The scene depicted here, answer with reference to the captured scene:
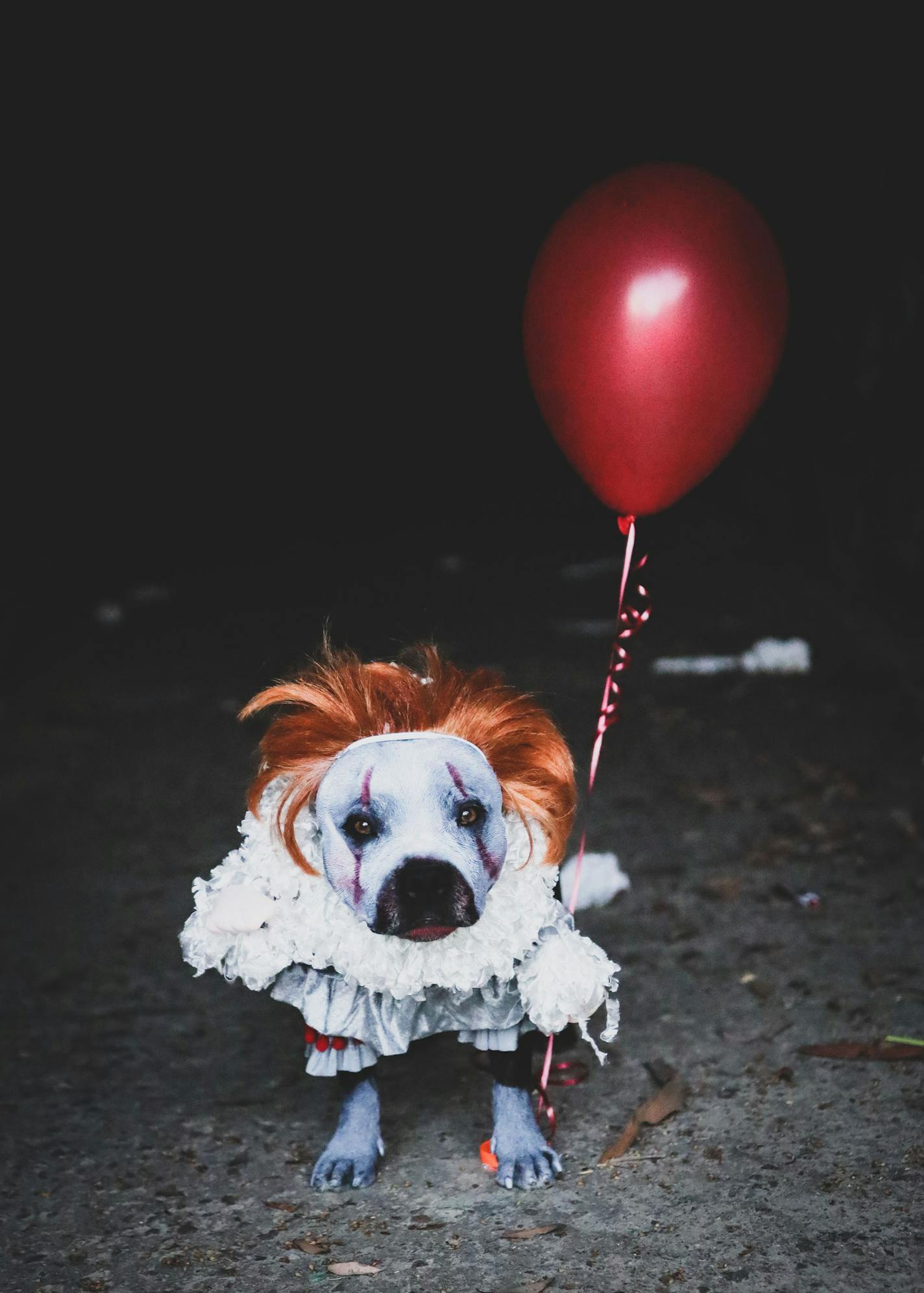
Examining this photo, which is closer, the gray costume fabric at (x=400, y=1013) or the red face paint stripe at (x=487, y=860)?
the red face paint stripe at (x=487, y=860)

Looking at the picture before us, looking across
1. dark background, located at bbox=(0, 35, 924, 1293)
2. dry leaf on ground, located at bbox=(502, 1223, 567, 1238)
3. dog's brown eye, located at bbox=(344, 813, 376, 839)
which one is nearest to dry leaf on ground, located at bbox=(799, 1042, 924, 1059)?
dark background, located at bbox=(0, 35, 924, 1293)

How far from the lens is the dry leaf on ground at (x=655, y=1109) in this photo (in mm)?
2270

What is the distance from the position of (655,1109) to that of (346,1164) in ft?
1.87

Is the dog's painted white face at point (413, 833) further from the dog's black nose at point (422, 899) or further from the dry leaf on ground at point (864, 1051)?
the dry leaf on ground at point (864, 1051)

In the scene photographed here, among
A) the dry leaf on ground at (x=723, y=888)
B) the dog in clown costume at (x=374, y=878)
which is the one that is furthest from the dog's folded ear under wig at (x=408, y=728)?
the dry leaf on ground at (x=723, y=888)

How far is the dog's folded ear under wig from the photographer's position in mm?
2084

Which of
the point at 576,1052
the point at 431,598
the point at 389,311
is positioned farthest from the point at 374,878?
the point at 389,311

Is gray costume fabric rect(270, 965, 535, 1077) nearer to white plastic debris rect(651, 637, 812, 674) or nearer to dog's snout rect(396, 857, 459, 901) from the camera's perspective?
dog's snout rect(396, 857, 459, 901)

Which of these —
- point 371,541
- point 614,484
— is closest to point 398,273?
point 371,541

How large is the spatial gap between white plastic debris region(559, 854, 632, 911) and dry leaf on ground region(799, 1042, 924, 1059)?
81 cm

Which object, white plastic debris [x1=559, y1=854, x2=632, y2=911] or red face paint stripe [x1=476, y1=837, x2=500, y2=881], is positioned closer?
red face paint stripe [x1=476, y1=837, x2=500, y2=881]

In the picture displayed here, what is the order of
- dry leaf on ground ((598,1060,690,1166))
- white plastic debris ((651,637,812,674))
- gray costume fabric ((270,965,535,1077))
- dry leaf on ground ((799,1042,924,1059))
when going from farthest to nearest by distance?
white plastic debris ((651,637,812,674)), dry leaf on ground ((799,1042,924,1059)), dry leaf on ground ((598,1060,690,1166)), gray costume fabric ((270,965,535,1077))

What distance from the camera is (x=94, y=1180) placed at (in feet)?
7.40

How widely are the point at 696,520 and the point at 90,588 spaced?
4212 mm
